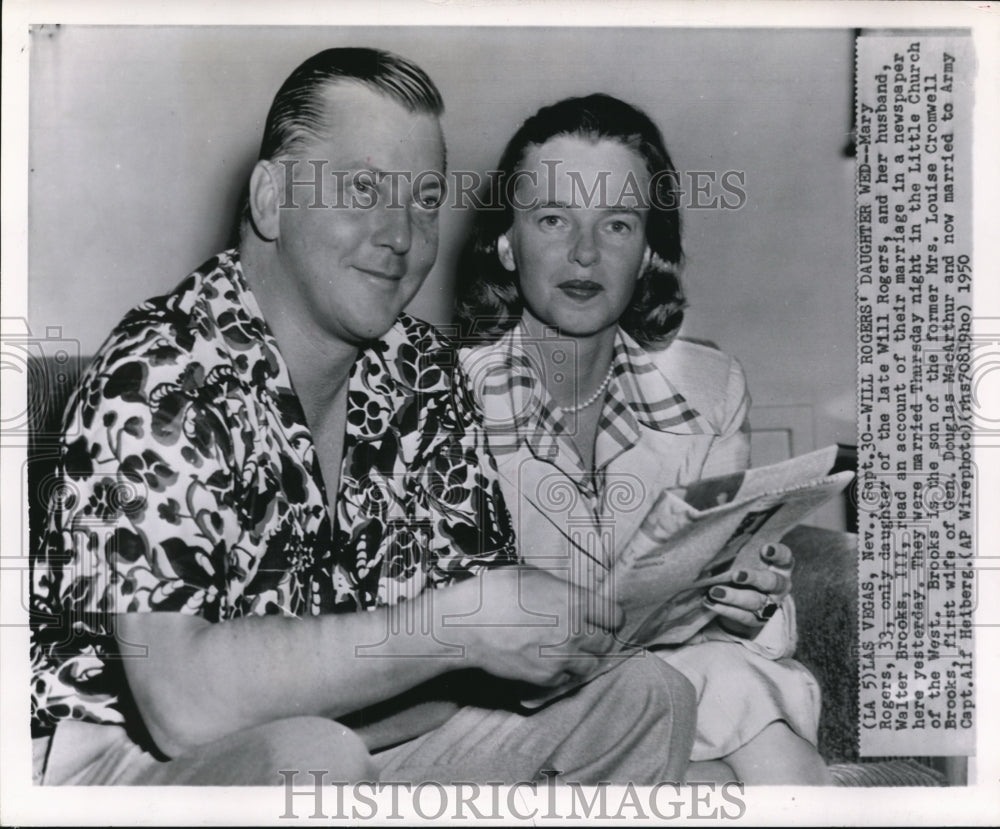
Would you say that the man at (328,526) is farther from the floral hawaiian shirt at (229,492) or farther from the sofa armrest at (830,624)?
the sofa armrest at (830,624)

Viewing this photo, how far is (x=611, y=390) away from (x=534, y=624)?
374mm

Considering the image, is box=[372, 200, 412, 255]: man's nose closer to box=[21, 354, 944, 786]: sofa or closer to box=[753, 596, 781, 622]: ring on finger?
box=[21, 354, 944, 786]: sofa

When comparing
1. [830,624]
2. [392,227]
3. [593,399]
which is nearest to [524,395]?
[593,399]

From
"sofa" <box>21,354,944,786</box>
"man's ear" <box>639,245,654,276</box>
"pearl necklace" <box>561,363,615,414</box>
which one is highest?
"man's ear" <box>639,245,654,276</box>

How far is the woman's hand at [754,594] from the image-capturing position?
5.39 ft

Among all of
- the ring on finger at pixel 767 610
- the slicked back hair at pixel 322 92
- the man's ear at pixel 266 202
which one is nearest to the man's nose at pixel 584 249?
the slicked back hair at pixel 322 92

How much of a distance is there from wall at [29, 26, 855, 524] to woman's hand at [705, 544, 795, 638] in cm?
17

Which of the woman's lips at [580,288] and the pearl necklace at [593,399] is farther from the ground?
the woman's lips at [580,288]

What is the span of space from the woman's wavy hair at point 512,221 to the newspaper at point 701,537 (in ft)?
0.96

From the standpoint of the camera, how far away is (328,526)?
5.26ft

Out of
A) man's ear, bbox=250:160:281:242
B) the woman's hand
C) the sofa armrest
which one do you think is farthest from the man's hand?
man's ear, bbox=250:160:281:242

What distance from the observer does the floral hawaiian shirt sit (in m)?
1.52

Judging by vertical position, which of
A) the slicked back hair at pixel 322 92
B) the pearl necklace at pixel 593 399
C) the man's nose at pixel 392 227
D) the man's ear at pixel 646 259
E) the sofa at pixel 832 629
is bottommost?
the sofa at pixel 832 629

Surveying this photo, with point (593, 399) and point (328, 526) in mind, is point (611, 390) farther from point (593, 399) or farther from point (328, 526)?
point (328, 526)
